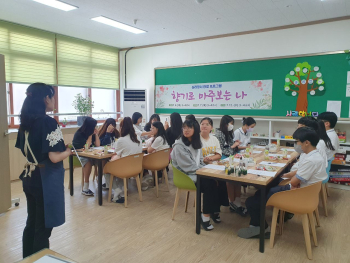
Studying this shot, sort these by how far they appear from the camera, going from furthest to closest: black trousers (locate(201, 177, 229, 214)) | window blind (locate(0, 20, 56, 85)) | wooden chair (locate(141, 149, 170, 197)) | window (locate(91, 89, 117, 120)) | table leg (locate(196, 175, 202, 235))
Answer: window (locate(91, 89, 117, 120)), window blind (locate(0, 20, 56, 85)), wooden chair (locate(141, 149, 170, 197)), black trousers (locate(201, 177, 229, 214)), table leg (locate(196, 175, 202, 235))

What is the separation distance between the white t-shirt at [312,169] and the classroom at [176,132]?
1 cm

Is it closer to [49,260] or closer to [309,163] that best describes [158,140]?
[309,163]

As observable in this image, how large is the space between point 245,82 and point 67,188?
4.26 m

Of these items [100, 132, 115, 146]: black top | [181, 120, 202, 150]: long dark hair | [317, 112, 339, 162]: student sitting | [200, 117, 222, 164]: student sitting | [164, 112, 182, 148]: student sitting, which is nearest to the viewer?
[181, 120, 202, 150]: long dark hair

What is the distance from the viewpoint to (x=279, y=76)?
5.54 meters

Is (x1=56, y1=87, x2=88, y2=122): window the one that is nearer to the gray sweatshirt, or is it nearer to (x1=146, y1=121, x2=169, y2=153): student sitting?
(x1=146, y1=121, x2=169, y2=153): student sitting

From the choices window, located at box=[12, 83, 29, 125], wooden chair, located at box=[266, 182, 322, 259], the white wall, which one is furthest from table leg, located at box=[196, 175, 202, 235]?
window, located at box=[12, 83, 29, 125]

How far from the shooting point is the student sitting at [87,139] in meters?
3.99

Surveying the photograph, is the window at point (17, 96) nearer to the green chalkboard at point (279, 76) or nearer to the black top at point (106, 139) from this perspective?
the black top at point (106, 139)

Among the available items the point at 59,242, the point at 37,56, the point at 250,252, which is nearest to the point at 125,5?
the point at 37,56

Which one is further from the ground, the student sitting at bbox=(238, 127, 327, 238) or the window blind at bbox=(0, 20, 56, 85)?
the window blind at bbox=(0, 20, 56, 85)

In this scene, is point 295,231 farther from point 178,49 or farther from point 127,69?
point 127,69

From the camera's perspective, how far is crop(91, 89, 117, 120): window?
24.0 ft

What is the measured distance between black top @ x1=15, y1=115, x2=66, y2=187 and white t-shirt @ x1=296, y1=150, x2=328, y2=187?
85.6 inches
